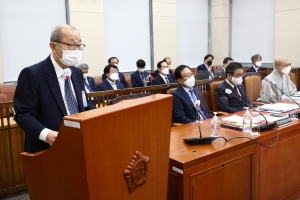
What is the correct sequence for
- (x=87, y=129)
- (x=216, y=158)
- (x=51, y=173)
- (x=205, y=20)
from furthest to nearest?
(x=205, y=20) < (x=216, y=158) < (x=51, y=173) < (x=87, y=129)

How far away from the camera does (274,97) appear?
3.40m

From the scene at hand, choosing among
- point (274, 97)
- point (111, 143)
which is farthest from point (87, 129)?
point (274, 97)

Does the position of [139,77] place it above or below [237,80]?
below

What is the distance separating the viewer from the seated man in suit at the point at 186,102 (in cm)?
297

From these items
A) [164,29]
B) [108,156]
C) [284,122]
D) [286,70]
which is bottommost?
[284,122]

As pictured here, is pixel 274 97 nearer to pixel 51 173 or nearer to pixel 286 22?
pixel 51 173

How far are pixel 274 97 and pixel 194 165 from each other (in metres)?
2.06

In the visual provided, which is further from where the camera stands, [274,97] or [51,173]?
[274,97]

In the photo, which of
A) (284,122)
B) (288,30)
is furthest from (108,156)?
(288,30)

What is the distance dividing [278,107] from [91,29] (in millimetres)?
4885

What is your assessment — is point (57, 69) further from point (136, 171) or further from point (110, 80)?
point (110, 80)

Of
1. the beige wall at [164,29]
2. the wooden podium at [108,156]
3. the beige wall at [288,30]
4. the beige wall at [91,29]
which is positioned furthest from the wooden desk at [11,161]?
the beige wall at [288,30]

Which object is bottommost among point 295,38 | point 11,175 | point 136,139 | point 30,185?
point 11,175

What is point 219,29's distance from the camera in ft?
31.7
